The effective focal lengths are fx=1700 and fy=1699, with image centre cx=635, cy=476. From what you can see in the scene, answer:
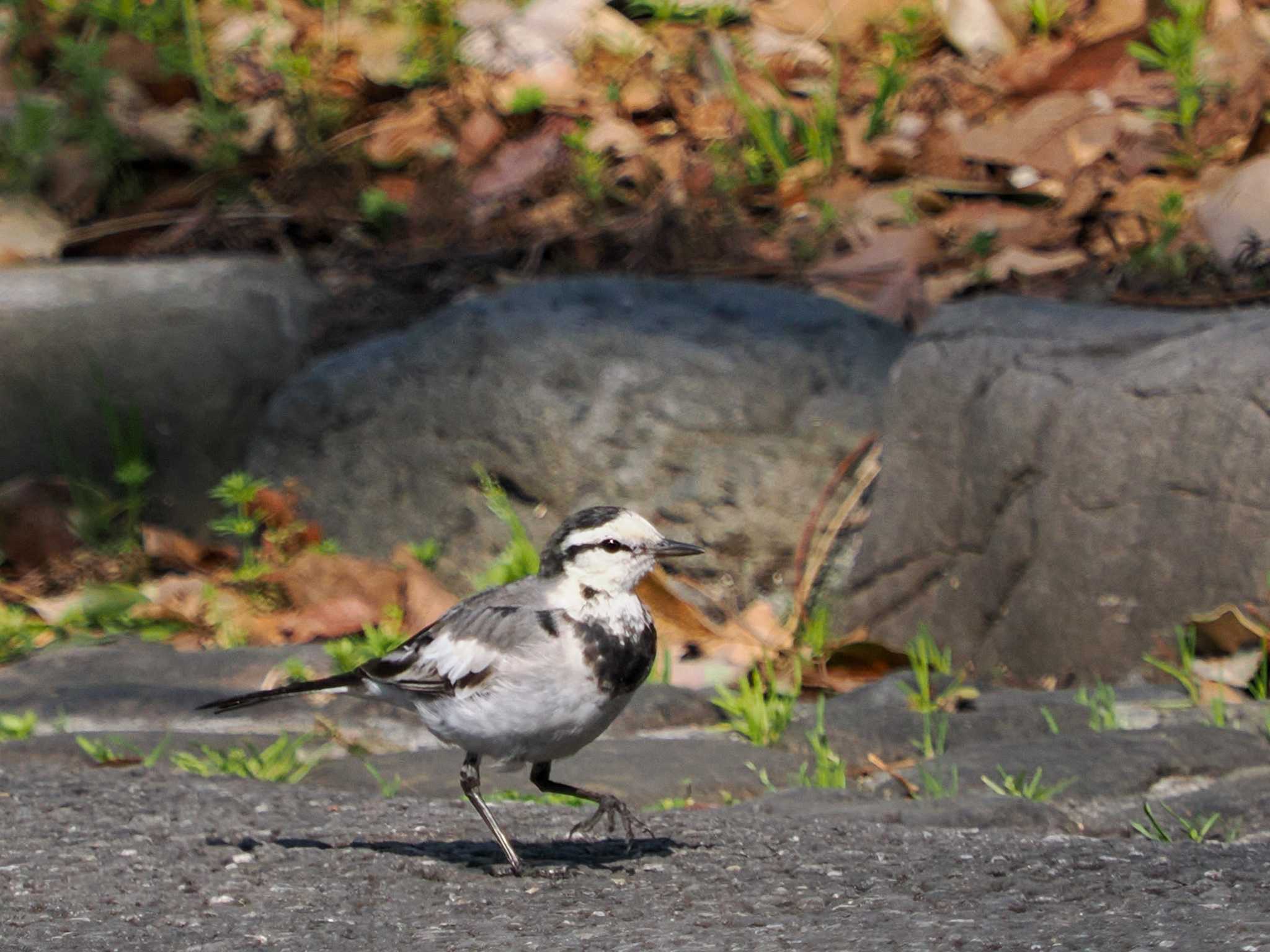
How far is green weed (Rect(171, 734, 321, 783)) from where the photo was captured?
457 centimetres

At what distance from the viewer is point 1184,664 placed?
480 cm

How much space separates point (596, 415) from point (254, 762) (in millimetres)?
2062

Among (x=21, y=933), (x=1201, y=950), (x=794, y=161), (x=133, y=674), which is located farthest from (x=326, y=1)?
(x=1201, y=950)

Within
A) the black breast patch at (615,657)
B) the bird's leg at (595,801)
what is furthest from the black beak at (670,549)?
the bird's leg at (595,801)

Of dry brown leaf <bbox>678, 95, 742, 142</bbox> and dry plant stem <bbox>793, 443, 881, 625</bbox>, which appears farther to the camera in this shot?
dry brown leaf <bbox>678, 95, 742, 142</bbox>

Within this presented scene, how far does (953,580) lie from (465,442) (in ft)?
6.23

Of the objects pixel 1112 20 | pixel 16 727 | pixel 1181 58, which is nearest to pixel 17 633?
pixel 16 727

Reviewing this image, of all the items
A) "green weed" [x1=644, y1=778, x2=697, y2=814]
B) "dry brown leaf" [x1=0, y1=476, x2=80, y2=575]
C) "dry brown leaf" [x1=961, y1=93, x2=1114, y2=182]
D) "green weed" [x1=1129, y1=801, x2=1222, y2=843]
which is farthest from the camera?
"dry brown leaf" [x1=961, y1=93, x2=1114, y2=182]

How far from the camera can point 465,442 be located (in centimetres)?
634

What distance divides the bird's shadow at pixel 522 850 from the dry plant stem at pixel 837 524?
2.23 meters

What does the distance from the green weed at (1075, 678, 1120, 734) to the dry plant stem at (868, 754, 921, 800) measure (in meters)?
0.55

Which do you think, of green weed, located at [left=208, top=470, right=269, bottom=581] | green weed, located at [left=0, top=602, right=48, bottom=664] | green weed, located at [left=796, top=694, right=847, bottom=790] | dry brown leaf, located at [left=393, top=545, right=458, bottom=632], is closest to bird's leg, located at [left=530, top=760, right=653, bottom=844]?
green weed, located at [left=796, top=694, right=847, bottom=790]

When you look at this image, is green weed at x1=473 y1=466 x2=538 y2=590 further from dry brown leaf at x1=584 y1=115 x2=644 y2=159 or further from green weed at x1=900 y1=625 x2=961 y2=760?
dry brown leaf at x1=584 y1=115 x2=644 y2=159

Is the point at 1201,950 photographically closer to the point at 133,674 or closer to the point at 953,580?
the point at 953,580
